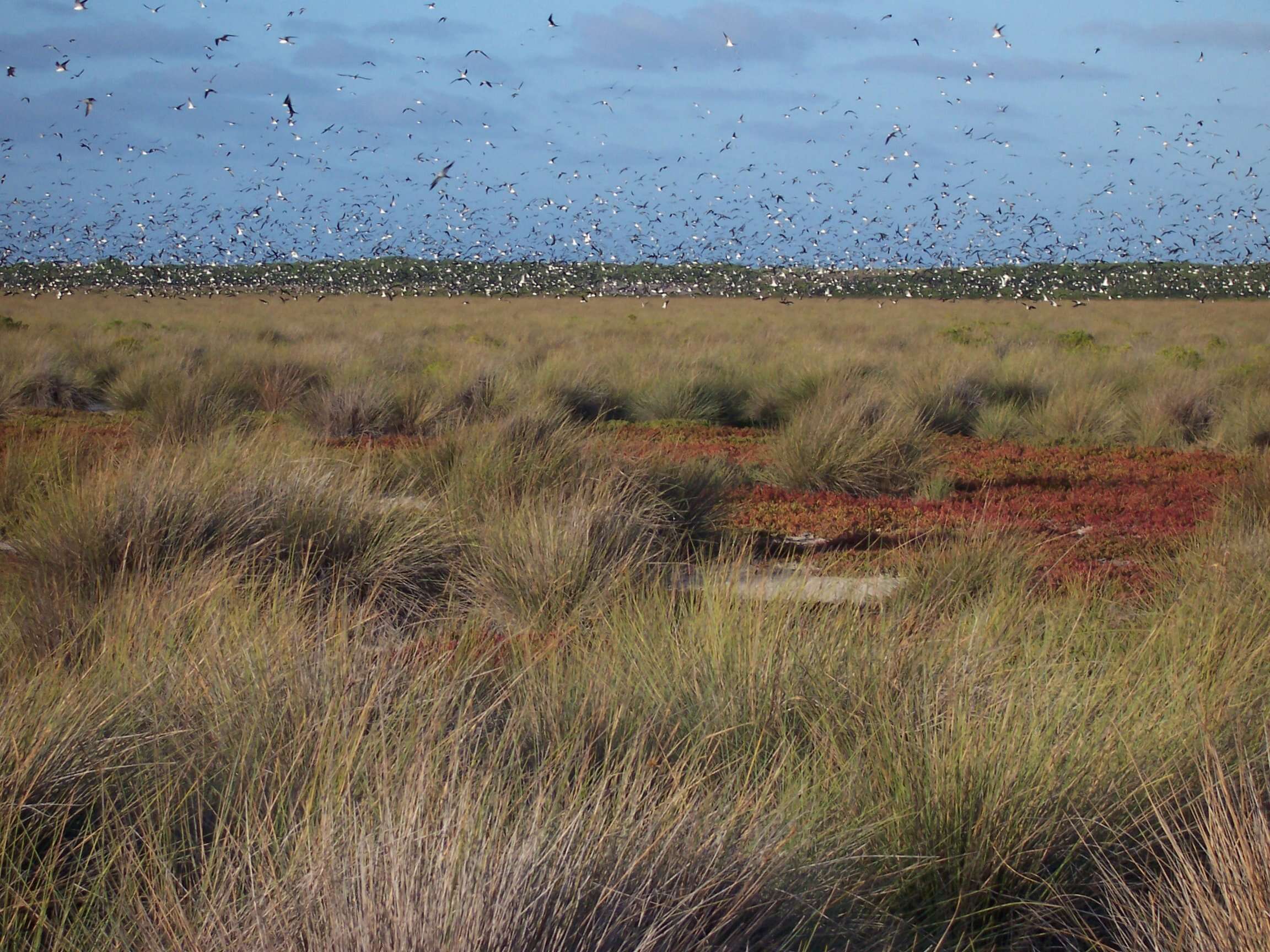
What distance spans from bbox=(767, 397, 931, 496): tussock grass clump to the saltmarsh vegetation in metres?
2.89

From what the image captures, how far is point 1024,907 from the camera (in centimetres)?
318

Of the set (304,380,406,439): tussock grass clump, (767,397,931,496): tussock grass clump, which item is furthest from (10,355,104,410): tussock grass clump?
(767,397,931,496): tussock grass clump

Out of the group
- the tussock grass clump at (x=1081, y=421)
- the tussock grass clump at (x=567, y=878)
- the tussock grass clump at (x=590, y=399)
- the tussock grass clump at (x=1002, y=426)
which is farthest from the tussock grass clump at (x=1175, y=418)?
the tussock grass clump at (x=567, y=878)

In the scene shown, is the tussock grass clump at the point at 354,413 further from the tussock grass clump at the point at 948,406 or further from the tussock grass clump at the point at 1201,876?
the tussock grass clump at the point at 1201,876

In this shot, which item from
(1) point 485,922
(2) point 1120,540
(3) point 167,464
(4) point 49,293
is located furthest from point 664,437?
(4) point 49,293

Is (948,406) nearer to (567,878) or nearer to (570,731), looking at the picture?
(570,731)

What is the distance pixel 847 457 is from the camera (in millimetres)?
11320

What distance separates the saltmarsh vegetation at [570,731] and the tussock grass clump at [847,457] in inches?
114

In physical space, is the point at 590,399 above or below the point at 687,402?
below

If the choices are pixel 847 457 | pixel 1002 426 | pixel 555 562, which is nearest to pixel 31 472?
pixel 555 562

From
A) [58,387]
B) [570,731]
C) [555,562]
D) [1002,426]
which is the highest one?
[570,731]

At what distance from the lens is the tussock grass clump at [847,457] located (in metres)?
11.3

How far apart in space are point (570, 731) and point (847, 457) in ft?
26.9

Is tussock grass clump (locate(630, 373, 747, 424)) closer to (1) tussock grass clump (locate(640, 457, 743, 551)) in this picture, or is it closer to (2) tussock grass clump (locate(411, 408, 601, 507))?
(2) tussock grass clump (locate(411, 408, 601, 507))
